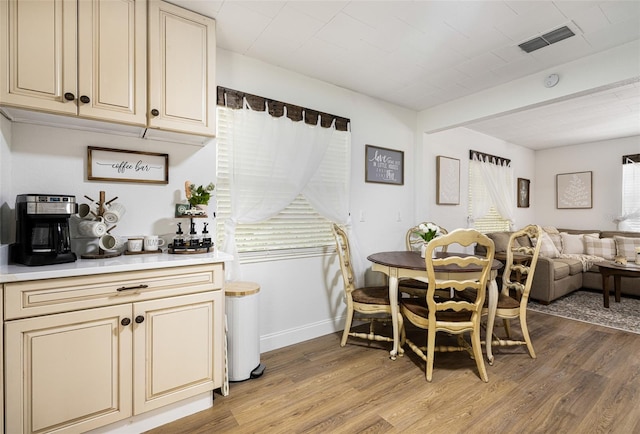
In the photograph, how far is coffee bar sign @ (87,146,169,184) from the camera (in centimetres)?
203

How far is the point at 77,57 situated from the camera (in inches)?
68.2

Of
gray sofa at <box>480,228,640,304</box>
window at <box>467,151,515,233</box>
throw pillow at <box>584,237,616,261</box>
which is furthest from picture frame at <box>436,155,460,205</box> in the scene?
throw pillow at <box>584,237,616,261</box>

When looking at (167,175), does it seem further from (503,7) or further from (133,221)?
(503,7)

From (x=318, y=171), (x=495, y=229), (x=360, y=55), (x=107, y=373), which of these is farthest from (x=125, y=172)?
(x=495, y=229)

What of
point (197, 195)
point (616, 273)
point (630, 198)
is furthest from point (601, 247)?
point (197, 195)

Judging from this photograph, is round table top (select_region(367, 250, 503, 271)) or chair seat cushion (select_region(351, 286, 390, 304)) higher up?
round table top (select_region(367, 250, 503, 271))

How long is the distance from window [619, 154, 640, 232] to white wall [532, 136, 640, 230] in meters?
0.07

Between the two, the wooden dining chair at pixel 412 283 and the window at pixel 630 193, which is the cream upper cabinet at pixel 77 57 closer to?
the wooden dining chair at pixel 412 283

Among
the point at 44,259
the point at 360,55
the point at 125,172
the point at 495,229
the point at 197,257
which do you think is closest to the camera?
the point at 44,259

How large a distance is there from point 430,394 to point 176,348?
1.71 m

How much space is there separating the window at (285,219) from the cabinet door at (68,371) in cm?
110

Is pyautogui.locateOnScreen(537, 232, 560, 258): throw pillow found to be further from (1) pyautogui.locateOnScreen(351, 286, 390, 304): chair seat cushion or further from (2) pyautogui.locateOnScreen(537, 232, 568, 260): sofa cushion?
(1) pyautogui.locateOnScreen(351, 286, 390, 304): chair seat cushion

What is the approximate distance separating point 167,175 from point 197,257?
72 cm

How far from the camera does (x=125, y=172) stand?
213 cm
